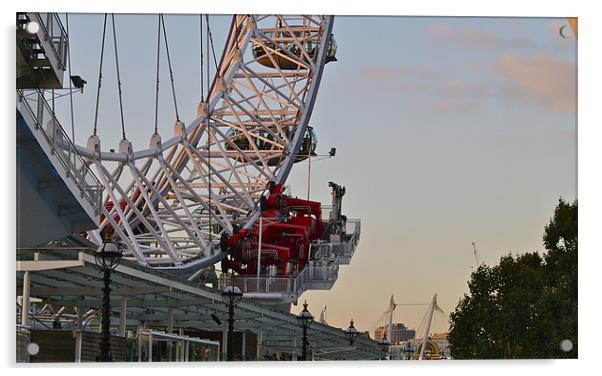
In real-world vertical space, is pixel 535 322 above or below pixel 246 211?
below

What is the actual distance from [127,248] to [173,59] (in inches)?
496

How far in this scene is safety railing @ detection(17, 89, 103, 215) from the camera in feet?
70.1

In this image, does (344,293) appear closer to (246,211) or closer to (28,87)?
(28,87)

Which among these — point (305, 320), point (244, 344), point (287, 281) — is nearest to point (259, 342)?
point (244, 344)

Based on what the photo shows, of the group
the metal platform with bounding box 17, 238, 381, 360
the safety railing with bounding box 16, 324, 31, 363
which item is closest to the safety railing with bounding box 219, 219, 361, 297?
the metal platform with bounding box 17, 238, 381, 360

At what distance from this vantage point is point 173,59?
26734 millimetres

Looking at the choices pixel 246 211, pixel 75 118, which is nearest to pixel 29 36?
pixel 75 118

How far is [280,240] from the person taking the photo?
36.8m

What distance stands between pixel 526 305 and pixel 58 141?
737cm

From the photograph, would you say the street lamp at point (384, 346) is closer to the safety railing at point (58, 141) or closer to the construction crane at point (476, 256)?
the construction crane at point (476, 256)

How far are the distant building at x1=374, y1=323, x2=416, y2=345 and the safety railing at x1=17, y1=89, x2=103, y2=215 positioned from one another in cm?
547

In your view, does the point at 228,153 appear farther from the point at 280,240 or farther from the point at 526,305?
the point at 526,305

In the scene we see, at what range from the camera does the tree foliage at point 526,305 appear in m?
21.4

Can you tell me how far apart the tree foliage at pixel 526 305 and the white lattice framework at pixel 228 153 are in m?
14.4
